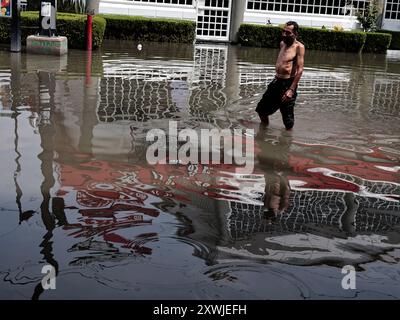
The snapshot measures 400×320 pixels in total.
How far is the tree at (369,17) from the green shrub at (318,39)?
7.60ft

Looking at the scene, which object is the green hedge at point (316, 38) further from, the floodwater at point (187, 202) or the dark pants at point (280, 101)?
the dark pants at point (280, 101)

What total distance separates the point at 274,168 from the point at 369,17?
24.1 m

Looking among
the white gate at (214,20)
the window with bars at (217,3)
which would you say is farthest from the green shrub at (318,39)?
the window with bars at (217,3)

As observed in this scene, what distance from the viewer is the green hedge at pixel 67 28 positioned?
17797 mm

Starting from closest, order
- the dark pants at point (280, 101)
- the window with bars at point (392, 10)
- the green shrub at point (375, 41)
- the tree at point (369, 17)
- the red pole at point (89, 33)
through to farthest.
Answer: the dark pants at point (280, 101)
the red pole at point (89, 33)
the green shrub at point (375, 41)
the tree at point (369, 17)
the window with bars at point (392, 10)

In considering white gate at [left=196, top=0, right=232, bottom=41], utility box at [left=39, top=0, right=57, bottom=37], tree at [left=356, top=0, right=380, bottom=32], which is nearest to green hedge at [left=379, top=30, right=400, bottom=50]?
tree at [left=356, top=0, right=380, bottom=32]

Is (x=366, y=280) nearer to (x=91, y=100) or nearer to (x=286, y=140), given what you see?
(x=286, y=140)

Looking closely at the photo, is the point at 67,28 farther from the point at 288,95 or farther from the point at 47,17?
the point at 288,95

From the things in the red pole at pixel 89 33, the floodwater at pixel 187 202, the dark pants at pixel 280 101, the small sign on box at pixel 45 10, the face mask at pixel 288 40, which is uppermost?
the small sign on box at pixel 45 10

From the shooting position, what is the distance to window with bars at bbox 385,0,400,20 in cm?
3084

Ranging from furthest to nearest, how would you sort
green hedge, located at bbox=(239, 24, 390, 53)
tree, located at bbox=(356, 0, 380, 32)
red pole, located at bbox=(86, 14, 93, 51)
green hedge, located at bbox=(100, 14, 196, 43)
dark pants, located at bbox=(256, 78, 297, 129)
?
tree, located at bbox=(356, 0, 380, 32), green hedge, located at bbox=(239, 24, 390, 53), green hedge, located at bbox=(100, 14, 196, 43), red pole, located at bbox=(86, 14, 93, 51), dark pants, located at bbox=(256, 78, 297, 129)

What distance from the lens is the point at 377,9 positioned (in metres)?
29.7

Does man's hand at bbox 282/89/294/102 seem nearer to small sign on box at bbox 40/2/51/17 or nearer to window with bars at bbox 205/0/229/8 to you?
small sign on box at bbox 40/2/51/17

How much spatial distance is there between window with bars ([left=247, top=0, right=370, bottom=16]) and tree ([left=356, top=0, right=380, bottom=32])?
1.69 ft
